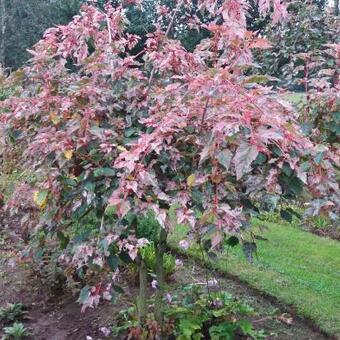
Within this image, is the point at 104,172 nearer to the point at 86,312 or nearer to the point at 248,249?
the point at 248,249

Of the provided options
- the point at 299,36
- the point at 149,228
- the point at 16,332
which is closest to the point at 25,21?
the point at 299,36

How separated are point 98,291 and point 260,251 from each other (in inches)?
122

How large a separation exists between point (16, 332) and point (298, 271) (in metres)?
2.45

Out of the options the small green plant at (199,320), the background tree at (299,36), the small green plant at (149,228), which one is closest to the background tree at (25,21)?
the background tree at (299,36)

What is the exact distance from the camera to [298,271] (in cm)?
471

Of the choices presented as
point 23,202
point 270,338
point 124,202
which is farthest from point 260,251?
point 124,202

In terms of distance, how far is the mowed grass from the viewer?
12.7ft

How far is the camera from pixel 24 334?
11.4 ft

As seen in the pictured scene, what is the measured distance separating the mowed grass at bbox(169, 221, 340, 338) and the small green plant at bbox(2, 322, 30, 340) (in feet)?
4.60

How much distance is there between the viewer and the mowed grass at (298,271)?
3859 millimetres

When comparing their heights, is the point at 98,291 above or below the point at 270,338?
above

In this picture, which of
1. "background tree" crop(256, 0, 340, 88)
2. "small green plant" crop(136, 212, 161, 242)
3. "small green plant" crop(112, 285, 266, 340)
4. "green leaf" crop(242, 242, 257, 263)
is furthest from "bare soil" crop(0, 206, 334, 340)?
"background tree" crop(256, 0, 340, 88)

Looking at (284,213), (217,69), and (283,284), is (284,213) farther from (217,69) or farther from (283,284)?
(283,284)

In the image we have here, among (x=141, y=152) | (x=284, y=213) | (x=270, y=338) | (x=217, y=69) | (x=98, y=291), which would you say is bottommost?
(x=270, y=338)
